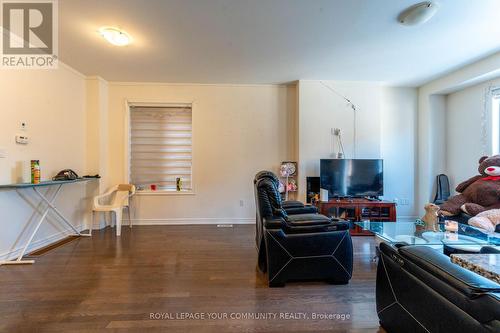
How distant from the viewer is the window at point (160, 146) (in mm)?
4641

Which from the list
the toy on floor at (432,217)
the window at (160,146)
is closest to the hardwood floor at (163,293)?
the toy on floor at (432,217)

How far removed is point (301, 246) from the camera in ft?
7.32

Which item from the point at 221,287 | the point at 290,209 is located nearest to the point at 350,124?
the point at 290,209

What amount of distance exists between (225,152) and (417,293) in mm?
3798

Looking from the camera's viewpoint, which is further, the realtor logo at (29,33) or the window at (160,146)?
the window at (160,146)

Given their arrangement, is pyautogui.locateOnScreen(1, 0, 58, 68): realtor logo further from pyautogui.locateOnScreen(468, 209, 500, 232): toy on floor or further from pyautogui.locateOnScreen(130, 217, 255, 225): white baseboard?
pyautogui.locateOnScreen(468, 209, 500, 232): toy on floor

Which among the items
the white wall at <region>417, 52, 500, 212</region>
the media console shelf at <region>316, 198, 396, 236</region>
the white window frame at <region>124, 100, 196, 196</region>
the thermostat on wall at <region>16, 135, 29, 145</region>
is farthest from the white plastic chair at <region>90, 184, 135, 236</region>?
the white wall at <region>417, 52, 500, 212</region>

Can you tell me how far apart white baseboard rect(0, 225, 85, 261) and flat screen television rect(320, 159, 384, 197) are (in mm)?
4293

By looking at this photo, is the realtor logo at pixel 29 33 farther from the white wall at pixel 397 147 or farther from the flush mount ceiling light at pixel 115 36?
the white wall at pixel 397 147

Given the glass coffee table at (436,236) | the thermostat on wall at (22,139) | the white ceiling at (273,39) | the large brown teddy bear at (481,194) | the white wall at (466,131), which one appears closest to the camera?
the glass coffee table at (436,236)

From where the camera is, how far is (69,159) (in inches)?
153

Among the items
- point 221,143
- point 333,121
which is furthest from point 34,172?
point 333,121

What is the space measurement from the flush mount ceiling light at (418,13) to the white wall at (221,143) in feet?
7.72

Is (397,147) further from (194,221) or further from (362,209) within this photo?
(194,221)
